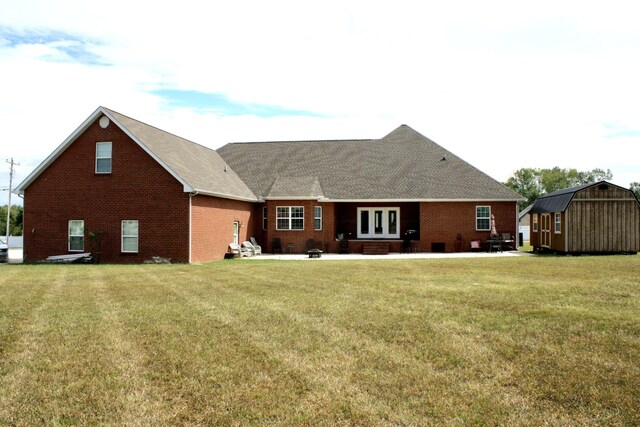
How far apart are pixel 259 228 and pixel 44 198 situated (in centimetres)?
1188

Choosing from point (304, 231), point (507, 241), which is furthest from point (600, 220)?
point (304, 231)

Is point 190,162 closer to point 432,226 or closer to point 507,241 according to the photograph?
point 432,226

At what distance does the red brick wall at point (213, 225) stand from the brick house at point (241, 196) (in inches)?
2.0

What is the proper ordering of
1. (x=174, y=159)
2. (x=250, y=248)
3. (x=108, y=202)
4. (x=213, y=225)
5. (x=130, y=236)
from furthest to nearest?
(x=250, y=248) → (x=213, y=225) → (x=174, y=159) → (x=108, y=202) → (x=130, y=236)

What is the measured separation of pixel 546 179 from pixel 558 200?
2947 inches

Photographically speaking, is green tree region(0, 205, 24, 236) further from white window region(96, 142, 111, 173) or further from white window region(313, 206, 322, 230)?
white window region(313, 206, 322, 230)

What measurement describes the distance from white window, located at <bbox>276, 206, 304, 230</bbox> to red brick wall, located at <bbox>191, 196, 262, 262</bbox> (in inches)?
81.7

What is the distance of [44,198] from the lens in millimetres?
25250

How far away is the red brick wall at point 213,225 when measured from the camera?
2400 cm

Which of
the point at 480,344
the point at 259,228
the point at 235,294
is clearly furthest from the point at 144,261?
the point at 480,344

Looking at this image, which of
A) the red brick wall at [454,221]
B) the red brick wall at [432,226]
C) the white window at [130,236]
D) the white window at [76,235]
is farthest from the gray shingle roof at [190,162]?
the red brick wall at [454,221]

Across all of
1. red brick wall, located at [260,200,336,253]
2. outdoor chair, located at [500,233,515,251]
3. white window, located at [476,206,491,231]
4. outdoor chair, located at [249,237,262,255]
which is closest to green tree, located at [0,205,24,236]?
outdoor chair, located at [249,237,262,255]

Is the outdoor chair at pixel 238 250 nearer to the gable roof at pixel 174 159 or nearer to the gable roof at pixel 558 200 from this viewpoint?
the gable roof at pixel 174 159

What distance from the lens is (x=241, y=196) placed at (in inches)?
1128
